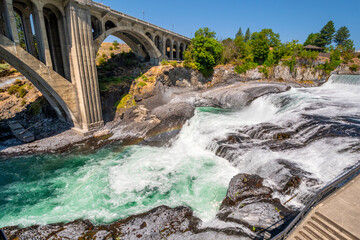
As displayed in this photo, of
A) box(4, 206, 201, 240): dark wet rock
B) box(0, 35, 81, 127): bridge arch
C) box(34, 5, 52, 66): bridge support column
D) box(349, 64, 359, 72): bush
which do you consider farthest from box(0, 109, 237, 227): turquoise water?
box(349, 64, 359, 72): bush

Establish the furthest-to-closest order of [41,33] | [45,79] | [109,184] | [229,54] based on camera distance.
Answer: [229,54] → [45,79] → [41,33] → [109,184]

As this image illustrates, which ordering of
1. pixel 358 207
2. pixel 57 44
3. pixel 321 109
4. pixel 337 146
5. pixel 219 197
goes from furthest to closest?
1. pixel 57 44
2. pixel 321 109
3. pixel 337 146
4. pixel 219 197
5. pixel 358 207

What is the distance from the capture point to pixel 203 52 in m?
30.3

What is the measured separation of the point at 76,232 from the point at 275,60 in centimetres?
3894

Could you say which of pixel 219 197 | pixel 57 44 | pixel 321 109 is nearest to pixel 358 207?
pixel 219 197

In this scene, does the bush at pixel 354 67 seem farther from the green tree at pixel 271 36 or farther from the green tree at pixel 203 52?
the green tree at pixel 203 52

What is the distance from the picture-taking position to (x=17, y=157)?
47.5ft

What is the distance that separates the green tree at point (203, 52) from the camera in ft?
99.6

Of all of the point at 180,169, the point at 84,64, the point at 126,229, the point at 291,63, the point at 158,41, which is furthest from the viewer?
the point at 158,41

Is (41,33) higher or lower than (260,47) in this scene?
lower

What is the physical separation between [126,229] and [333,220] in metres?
7.79

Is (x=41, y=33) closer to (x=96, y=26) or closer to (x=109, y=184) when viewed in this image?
(x=96, y=26)

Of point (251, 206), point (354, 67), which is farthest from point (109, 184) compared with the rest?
point (354, 67)

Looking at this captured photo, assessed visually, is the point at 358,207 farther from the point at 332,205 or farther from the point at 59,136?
the point at 59,136
